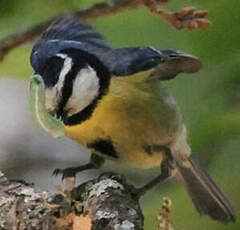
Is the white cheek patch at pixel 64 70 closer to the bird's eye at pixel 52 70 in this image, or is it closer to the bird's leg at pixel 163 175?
the bird's eye at pixel 52 70

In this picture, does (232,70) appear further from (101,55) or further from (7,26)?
(7,26)

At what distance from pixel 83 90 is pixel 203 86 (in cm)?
15

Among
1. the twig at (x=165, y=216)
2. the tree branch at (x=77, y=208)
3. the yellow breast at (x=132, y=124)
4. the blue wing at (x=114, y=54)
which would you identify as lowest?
the twig at (x=165, y=216)

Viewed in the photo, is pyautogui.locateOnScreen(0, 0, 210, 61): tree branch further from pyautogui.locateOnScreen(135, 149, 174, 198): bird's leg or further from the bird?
pyautogui.locateOnScreen(135, 149, 174, 198): bird's leg

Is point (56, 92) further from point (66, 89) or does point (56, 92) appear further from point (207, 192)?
point (207, 192)

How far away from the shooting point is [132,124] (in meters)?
0.83

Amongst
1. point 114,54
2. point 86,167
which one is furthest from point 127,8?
point 86,167

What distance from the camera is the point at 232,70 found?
0.89m

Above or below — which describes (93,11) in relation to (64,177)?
above

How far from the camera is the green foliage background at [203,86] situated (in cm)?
86

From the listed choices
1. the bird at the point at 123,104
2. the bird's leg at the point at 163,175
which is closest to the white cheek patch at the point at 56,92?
the bird at the point at 123,104

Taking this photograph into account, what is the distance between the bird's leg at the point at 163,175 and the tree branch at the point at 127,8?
0.49ft

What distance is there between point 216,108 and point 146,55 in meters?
0.11

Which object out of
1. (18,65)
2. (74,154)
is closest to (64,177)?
(74,154)
